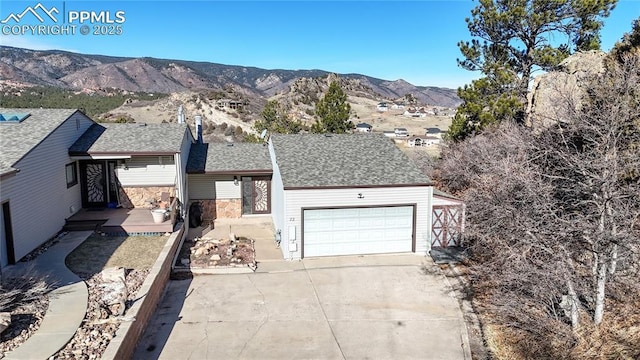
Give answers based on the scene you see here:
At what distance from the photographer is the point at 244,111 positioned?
60.2 meters

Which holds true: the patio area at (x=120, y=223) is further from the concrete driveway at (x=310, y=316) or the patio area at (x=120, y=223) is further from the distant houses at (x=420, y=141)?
the distant houses at (x=420, y=141)

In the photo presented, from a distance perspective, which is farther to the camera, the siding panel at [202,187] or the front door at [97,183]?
the siding panel at [202,187]

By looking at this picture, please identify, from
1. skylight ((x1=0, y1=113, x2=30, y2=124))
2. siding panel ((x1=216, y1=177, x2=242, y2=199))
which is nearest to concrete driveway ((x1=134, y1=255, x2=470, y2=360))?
siding panel ((x1=216, y1=177, x2=242, y2=199))

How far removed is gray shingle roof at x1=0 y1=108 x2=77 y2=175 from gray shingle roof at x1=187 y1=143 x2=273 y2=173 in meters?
5.45

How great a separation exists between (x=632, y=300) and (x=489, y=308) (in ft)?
11.0

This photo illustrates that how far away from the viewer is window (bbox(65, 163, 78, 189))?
1541cm

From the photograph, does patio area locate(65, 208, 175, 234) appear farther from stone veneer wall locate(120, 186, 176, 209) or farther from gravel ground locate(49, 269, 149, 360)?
gravel ground locate(49, 269, 149, 360)

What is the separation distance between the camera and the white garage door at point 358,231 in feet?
47.8

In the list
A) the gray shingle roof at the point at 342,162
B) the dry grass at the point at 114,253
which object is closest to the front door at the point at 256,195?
the gray shingle roof at the point at 342,162

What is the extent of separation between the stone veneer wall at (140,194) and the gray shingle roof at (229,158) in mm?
1481

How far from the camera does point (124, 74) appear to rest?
110 m

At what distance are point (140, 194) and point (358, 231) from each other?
9.54 meters

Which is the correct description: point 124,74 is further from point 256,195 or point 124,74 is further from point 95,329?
point 95,329

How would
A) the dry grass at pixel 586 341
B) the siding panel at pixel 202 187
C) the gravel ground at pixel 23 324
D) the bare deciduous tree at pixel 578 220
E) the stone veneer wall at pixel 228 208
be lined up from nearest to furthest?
the gravel ground at pixel 23 324 < the dry grass at pixel 586 341 < the bare deciduous tree at pixel 578 220 < the siding panel at pixel 202 187 < the stone veneer wall at pixel 228 208
